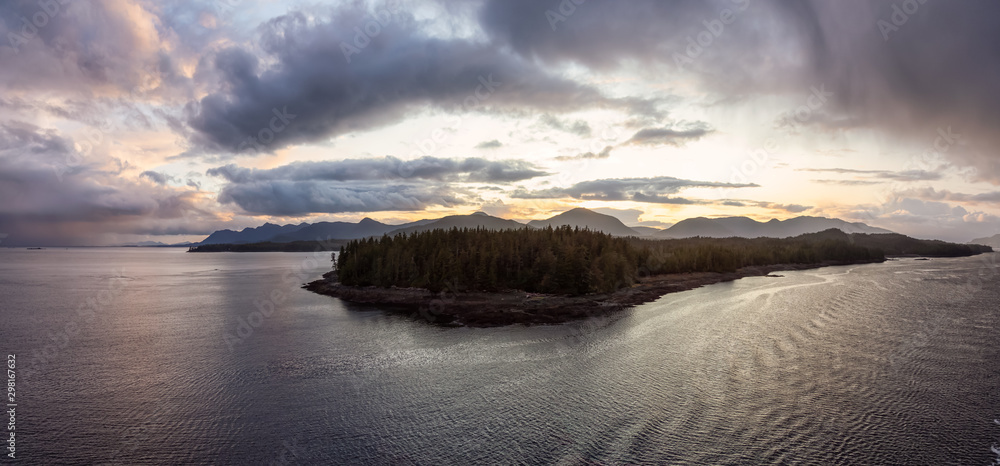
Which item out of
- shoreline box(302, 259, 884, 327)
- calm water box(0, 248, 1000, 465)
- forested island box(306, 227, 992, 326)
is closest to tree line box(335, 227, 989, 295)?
forested island box(306, 227, 992, 326)

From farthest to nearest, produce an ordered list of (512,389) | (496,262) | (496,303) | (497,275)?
(496,262), (497,275), (496,303), (512,389)

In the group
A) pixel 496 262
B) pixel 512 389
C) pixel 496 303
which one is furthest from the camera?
pixel 496 262

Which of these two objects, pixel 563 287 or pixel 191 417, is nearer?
pixel 191 417

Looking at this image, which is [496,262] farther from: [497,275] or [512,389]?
[512,389]

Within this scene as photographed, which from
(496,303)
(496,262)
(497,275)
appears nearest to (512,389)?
(496,303)

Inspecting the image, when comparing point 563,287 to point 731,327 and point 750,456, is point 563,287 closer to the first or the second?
point 731,327

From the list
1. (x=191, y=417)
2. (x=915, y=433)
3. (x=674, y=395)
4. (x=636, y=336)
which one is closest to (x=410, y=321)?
(x=636, y=336)
